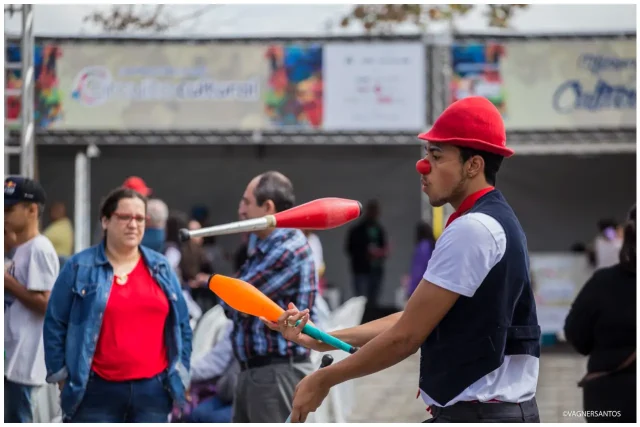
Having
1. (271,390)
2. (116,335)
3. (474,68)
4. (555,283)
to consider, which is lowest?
(555,283)

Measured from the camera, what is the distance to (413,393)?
907 centimetres

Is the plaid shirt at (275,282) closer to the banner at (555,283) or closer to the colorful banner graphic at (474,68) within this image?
the banner at (555,283)

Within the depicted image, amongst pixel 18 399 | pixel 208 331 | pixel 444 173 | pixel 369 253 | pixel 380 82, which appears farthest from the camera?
pixel 369 253

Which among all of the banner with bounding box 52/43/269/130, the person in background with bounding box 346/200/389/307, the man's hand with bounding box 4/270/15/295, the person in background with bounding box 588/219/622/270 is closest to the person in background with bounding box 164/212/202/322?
the banner with bounding box 52/43/269/130

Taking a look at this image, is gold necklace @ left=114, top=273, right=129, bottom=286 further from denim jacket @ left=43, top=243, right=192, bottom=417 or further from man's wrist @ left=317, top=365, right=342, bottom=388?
man's wrist @ left=317, top=365, right=342, bottom=388

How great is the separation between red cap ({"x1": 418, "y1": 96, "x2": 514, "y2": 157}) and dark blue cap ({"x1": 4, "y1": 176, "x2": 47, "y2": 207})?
2.48m

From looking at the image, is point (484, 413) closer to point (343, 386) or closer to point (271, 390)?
point (271, 390)

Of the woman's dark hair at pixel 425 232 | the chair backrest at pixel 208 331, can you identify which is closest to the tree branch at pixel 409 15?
the woman's dark hair at pixel 425 232

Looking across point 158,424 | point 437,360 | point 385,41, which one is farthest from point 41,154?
point 437,360

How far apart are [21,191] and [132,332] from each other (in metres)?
0.89

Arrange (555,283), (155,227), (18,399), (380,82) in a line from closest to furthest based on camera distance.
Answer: (18,399) → (155,227) → (555,283) → (380,82)

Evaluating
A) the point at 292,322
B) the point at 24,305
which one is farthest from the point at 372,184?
the point at 292,322

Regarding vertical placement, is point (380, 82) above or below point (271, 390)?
above

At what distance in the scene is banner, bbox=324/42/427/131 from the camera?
11.7 metres
